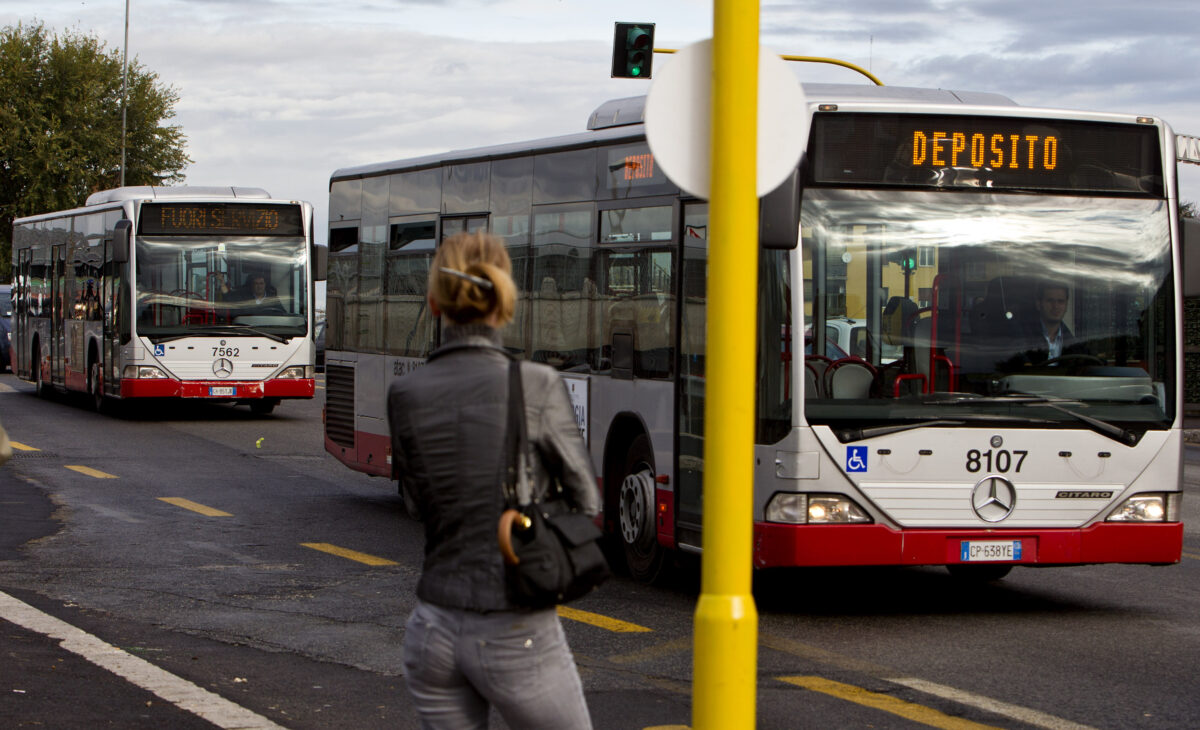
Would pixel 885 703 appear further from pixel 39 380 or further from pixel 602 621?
pixel 39 380

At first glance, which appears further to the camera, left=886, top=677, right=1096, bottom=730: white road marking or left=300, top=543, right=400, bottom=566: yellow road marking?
left=300, top=543, right=400, bottom=566: yellow road marking

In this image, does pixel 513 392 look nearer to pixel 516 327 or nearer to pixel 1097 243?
pixel 1097 243

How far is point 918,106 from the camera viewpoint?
29.7ft

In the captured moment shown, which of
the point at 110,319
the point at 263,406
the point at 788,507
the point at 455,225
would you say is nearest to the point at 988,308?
the point at 788,507

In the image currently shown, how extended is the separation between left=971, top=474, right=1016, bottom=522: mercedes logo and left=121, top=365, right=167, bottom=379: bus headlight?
56.1 feet

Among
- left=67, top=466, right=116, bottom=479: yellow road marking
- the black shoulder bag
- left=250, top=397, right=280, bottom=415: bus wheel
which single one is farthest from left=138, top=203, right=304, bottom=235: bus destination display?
the black shoulder bag

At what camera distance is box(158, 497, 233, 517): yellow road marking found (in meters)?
13.6

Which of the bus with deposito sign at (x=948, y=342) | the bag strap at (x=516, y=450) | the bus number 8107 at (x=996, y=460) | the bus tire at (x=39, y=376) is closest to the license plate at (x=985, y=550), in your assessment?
the bus with deposito sign at (x=948, y=342)

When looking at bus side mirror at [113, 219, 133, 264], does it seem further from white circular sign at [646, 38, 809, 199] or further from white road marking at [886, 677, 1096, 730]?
white circular sign at [646, 38, 809, 199]

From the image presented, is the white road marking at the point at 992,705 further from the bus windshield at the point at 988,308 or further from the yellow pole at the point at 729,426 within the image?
the yellow pole at the point at 729,426

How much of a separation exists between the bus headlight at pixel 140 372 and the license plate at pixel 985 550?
674 inches

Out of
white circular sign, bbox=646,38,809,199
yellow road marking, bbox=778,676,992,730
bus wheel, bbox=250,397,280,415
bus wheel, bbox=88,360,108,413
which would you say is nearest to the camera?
white circular sign, bbox=646,38,809,199

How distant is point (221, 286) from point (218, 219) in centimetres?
94

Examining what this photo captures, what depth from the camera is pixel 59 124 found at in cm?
6638
